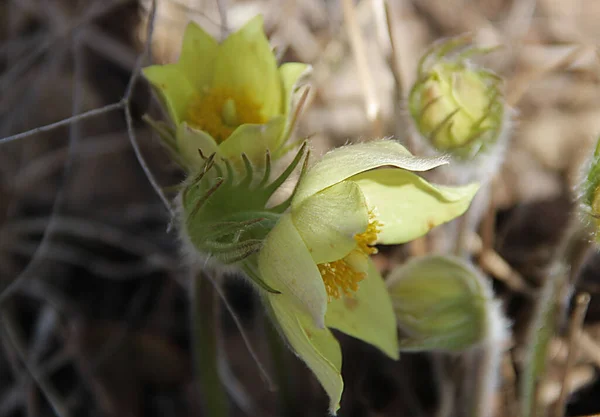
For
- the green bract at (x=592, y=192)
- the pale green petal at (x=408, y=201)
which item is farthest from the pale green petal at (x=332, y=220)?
the green bract at (x=592, y=192)

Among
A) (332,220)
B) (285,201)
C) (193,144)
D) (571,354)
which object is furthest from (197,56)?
(571,354)

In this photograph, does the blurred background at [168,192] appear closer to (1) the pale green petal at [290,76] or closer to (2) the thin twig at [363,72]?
(2) the thin twig at [363,72]

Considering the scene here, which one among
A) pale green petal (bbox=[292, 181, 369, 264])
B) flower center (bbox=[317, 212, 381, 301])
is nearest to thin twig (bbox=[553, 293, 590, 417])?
flower center (bbox=[317, 212, 381, 301])

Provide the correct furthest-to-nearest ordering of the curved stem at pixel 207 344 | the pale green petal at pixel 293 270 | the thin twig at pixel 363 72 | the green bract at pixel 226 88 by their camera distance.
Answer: the thin twig at pixel 363 72 < the curved stem at pixel 207 344 < the green bract at pixel 226 88 < the pale green petal at pixel 293 270

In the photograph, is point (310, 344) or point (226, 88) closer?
point (310, 344)

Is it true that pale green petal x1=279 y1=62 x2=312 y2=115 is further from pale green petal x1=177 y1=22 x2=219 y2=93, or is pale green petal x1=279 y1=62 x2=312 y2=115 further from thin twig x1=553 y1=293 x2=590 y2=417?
thin twig x1=553 y1=293 x2=590 y2=417

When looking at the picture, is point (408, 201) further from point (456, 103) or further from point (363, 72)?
point (363, 72)

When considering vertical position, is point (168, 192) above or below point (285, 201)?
below
